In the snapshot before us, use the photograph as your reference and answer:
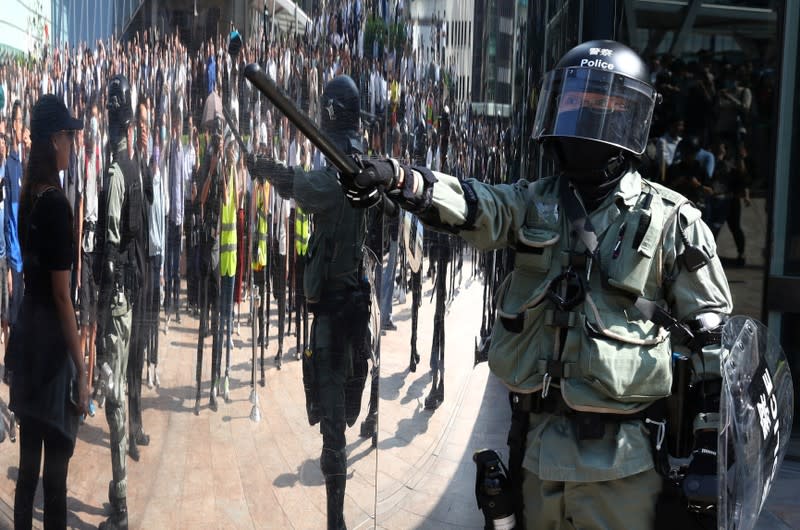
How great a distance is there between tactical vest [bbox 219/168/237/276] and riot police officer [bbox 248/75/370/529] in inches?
5.5

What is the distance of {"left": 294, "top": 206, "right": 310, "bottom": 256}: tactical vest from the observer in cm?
291

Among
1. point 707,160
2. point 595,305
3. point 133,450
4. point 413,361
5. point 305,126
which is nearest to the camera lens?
point 305,126

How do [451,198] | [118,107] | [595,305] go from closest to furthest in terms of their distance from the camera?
[451,198]
[595,305]
[118,107]

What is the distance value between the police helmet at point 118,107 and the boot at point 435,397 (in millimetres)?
1595

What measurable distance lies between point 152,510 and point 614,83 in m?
1.92

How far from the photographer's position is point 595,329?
2.49 meters

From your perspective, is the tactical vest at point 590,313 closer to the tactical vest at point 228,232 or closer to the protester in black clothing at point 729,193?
the tactical vest at point 228,232

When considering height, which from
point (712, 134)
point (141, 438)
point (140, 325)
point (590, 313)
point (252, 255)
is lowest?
point (141, 438)

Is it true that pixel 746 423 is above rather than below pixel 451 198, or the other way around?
below

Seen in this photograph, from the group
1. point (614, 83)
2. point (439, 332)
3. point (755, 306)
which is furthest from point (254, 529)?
point (755, 306)

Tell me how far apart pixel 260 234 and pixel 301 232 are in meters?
0.14

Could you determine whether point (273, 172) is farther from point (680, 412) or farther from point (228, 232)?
point (680, 412)

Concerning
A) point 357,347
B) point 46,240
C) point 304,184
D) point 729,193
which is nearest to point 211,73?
point 304,184

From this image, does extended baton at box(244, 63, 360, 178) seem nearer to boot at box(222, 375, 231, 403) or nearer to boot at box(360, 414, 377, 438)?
boot at box(222, 375, 231, 403)
